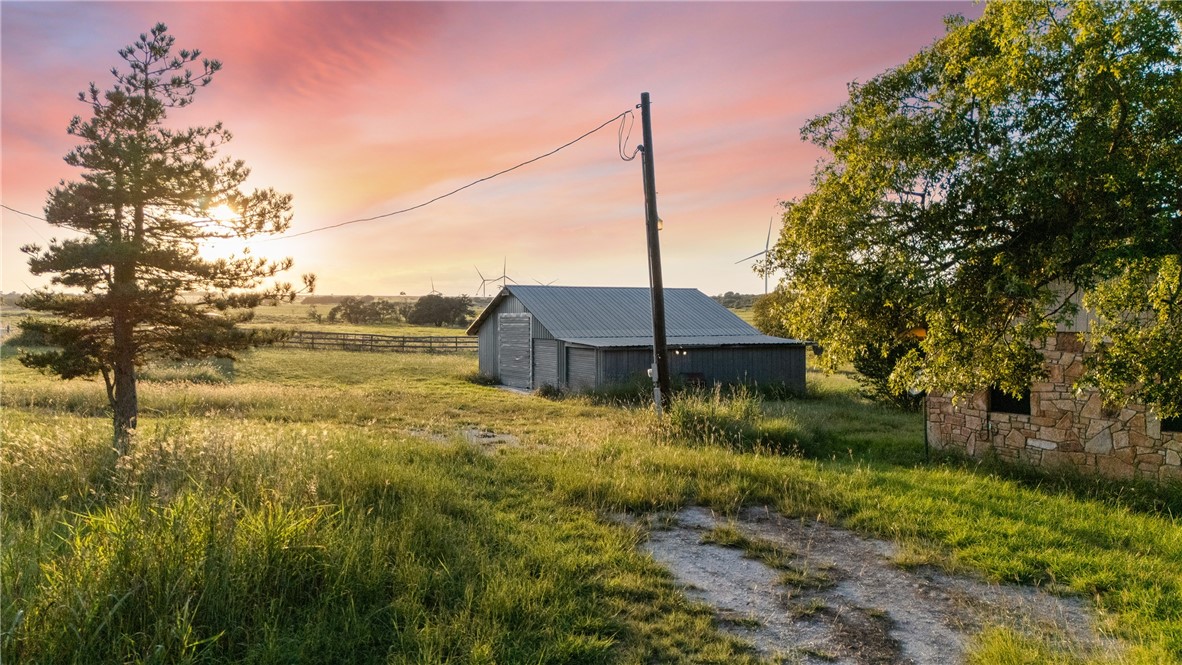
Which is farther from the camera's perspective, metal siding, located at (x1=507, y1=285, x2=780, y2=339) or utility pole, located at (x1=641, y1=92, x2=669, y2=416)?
metal siding, located at (x1=507, y1=285, x2=780, y2=339)

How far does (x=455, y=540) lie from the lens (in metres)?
6.33

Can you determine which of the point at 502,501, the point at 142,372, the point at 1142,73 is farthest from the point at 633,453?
the point at 142,372

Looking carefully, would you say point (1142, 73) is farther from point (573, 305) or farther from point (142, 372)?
point (142, 372)

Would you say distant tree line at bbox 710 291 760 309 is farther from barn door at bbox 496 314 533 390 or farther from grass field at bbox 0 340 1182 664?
grass field at bbox 0 340 1182 664

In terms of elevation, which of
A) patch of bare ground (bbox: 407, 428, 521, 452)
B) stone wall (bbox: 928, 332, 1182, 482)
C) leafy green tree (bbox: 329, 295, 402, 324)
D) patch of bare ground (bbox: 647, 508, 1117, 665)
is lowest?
patch of bare ground (bbox: 647, 508, 1117, 665)

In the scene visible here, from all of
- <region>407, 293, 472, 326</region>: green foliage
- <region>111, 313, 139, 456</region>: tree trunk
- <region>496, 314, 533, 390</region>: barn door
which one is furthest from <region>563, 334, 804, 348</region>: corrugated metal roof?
<region>407, 293, 472, 326</region>: green foliage

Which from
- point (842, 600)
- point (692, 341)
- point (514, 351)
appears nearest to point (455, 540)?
point (842, 600)

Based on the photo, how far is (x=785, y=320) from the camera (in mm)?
10688

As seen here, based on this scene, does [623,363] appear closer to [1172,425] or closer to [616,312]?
[616,312]

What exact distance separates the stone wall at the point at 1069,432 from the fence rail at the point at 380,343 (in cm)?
3961

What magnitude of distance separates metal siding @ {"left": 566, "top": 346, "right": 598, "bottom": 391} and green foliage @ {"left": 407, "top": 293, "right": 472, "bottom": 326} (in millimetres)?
59008

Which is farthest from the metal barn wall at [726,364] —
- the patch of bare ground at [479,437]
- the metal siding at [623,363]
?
the patch of bare ground at [479,437]

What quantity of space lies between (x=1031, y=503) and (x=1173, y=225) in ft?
12.9

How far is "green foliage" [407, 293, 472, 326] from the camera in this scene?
271ft
